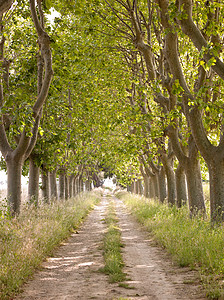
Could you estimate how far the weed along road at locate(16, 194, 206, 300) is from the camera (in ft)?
19.3

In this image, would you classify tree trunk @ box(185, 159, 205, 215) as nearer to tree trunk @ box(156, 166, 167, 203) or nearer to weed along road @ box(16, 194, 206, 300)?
weed along road @ box(16, 194, 206, 300)

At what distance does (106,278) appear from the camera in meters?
6.96

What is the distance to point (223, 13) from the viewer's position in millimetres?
9188

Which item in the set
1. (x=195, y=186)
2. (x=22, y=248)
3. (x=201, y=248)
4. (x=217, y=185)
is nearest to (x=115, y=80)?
(x=195, y=186)

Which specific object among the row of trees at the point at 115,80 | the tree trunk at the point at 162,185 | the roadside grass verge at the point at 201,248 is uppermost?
the row of trees at the point at 115,80

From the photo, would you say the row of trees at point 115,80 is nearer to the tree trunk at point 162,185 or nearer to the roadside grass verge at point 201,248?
the roadside grass verge at point 201,248

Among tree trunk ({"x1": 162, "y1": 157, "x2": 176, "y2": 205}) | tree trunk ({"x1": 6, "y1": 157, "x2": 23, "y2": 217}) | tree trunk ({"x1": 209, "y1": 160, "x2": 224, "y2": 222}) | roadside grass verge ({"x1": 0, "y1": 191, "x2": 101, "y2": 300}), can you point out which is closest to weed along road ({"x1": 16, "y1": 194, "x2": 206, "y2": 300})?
roadside grass verge ({"x1": 0, "y1": 191, "x2": 101, "y2": 300})

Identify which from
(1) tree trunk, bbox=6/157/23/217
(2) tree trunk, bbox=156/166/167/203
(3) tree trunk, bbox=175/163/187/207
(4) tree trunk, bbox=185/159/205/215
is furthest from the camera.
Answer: (2) tree trunk, bbox=156/166/167/203

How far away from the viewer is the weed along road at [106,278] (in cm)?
587

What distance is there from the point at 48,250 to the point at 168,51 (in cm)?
682

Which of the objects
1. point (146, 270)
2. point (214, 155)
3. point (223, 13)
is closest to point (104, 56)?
point (223, 13)

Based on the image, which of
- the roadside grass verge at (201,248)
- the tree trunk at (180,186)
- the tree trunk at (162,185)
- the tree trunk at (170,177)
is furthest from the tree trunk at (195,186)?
the tree trunk at (162,185)

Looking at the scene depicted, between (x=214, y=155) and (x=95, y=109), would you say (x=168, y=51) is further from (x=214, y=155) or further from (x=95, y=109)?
(x=95, y=109)

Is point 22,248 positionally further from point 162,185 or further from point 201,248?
point 162,185
